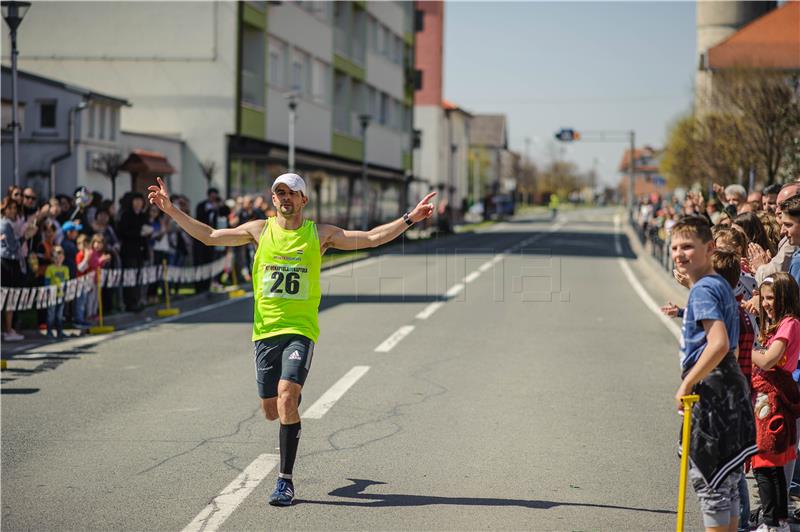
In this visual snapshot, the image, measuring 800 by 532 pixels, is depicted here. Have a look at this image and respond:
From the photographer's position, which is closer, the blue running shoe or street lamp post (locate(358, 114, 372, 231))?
the blue running shoe

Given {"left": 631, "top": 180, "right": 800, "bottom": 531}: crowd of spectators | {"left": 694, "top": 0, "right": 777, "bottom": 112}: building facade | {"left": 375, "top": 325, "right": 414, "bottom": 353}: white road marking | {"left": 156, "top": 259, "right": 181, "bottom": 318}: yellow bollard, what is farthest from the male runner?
{"left": 694, "top": 0, "right": 777, "bottom": 112}: building facade

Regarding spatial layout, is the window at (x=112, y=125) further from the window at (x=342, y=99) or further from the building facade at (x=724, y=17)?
the building facade at (x=724, y=17)

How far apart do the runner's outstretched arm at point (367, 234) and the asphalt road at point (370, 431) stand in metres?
1.43

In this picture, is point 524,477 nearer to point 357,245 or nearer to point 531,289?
point 357,245

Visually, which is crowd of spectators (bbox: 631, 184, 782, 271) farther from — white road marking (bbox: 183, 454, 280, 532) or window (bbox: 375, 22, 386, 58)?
window (bbox: 375, 22, 386, 58)

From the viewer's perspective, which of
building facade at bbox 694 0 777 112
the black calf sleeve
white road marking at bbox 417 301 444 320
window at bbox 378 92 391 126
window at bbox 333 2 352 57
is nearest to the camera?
the black calf sleeve

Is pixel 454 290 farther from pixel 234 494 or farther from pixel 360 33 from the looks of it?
pixel 360 33

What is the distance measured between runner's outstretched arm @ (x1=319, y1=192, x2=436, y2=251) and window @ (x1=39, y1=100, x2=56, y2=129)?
22.4m

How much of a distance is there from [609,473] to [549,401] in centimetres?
262

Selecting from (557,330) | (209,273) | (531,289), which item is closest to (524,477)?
(557,330)

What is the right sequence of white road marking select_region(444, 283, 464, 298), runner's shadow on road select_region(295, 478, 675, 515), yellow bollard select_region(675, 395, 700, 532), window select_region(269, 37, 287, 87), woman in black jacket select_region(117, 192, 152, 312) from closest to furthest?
yellow bollard select_region(675, 395, 700, 532) → runner's shadow on road select_region(295, 478, 675, 515) → woman in black jacket select_region(117, 192, 152, 312) → white road marking select_region(444, 283, 464, 298) → window select_region(269, 37, 287, 87)

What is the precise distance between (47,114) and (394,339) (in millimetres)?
16976

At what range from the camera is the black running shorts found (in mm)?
6344

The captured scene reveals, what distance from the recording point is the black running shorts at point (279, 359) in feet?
20.8
